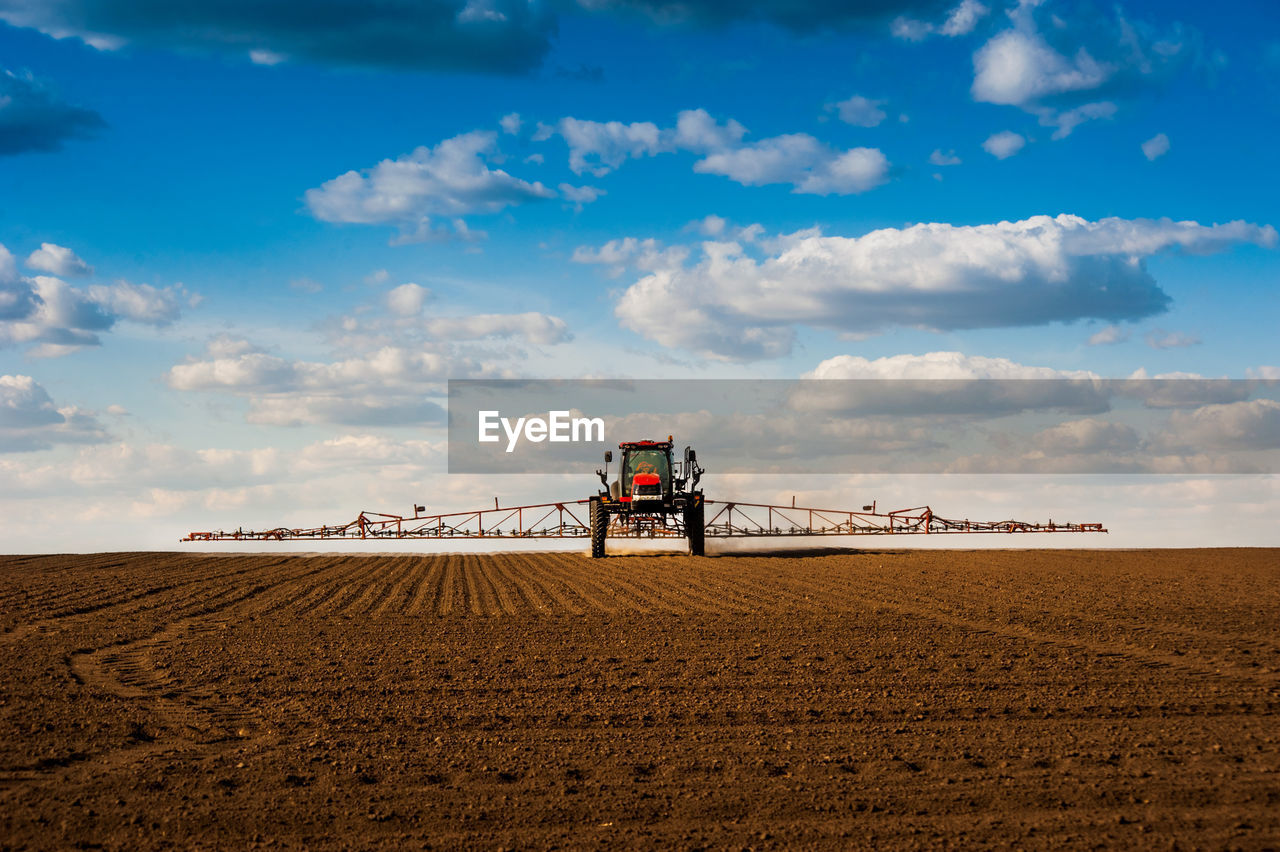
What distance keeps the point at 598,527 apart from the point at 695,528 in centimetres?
309

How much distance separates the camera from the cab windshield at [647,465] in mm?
29016

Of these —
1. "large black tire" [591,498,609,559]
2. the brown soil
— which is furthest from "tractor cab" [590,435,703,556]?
the brown soil

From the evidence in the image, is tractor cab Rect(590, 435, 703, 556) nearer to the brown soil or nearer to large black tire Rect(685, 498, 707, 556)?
large black tire Rect(685, 498, 707, 556)

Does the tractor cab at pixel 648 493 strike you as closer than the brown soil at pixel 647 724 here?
No

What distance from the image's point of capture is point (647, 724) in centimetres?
898

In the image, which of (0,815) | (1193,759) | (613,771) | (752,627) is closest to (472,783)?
(613,771)

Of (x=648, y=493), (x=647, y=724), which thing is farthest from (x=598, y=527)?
(x=647, y=724)

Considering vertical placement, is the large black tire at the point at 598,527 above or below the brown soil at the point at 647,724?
above

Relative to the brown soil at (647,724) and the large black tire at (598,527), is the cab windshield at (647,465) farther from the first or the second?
the brown soil at (647,724)

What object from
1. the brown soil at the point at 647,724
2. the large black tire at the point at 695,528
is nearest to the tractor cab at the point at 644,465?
the large black tire at the point at 695,528

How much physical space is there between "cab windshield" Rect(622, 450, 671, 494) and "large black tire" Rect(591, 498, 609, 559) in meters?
0.96

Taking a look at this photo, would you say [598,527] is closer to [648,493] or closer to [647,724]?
[648,493]

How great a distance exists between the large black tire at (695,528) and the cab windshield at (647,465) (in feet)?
4.07

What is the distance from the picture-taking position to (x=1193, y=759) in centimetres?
791
